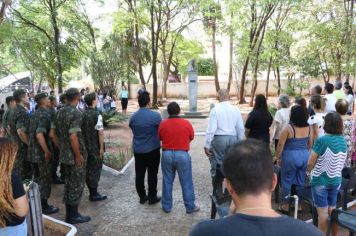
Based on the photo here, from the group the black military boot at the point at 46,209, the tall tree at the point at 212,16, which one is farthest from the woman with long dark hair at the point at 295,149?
the tall tree at the point at 212,16

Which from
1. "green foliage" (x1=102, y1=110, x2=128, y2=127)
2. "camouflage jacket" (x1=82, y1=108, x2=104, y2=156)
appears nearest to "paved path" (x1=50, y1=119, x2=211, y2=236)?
"camouflage jacket" (x1=82, y1=108, x2=104, y2=156)

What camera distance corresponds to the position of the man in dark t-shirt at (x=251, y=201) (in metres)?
1.48

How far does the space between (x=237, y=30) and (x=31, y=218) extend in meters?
19.5

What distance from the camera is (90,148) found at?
5895mm

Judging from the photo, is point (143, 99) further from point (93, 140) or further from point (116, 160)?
point (116, 160)

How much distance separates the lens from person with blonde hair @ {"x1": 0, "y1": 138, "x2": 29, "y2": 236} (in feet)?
8.70

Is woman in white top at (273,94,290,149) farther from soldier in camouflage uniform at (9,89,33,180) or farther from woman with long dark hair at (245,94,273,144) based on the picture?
soldier in camouflage uniform at (9,89,33,180)

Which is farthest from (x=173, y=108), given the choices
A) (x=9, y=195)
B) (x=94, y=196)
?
(x=9, y=195)

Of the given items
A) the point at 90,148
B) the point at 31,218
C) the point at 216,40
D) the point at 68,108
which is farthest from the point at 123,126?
the point at 216,40

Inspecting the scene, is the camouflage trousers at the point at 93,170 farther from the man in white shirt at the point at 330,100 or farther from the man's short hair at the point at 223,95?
the man in white shirt at the point at 330,100

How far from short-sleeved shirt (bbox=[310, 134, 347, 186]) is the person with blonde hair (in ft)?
9.37

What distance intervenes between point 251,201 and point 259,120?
412 cm

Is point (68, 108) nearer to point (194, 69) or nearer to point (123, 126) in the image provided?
point (123, 126)

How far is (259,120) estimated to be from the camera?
5.61m
